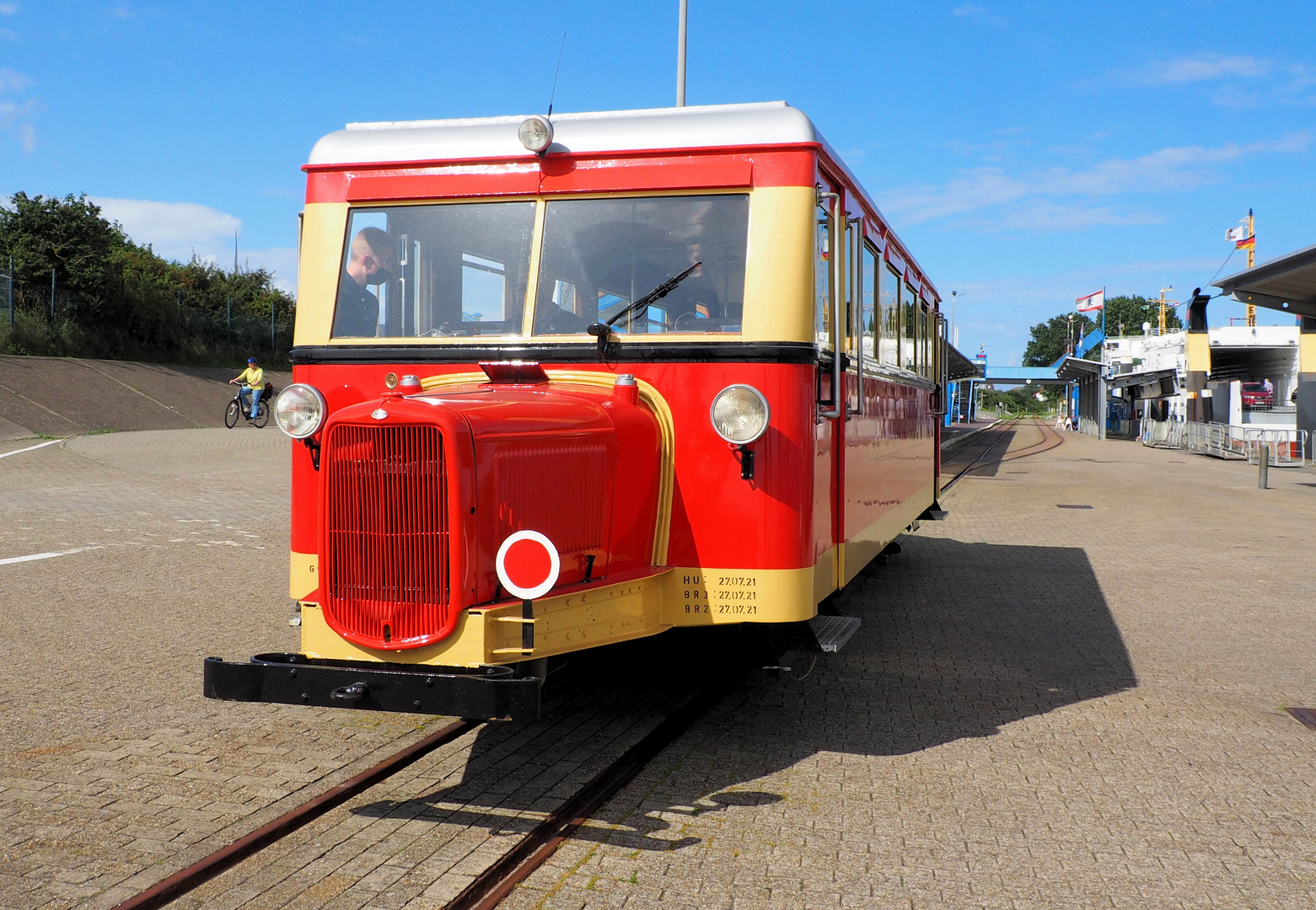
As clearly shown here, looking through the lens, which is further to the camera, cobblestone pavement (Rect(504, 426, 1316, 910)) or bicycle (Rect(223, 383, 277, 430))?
bicycle (Rect(223, 383, 277, 430))

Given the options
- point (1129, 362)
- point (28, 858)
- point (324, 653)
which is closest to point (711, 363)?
point (324, 653)

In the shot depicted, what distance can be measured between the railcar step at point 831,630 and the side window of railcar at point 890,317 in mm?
2176

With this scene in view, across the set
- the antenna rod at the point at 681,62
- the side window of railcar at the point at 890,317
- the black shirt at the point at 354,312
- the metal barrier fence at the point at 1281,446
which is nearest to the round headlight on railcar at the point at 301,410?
the black shirt at the point at 354,312

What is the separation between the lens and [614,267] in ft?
17.4

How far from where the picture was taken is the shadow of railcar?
470 cm

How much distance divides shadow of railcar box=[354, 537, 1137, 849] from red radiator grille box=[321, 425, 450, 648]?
801 millimetres

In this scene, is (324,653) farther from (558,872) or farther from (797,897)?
(797,897)

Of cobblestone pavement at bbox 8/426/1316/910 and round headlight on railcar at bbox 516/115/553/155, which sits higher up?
Answer: round headlight on railcar at bbox 516/115/553/155

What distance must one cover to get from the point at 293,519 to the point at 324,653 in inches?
53.8

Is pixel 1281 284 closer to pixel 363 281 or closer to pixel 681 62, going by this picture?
pixel 681 62

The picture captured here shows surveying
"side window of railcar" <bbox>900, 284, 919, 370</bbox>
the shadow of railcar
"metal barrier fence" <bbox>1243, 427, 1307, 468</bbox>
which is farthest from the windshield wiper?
"metal barrier fence" <bbox>1243, 427, 1307, 468</bbox>

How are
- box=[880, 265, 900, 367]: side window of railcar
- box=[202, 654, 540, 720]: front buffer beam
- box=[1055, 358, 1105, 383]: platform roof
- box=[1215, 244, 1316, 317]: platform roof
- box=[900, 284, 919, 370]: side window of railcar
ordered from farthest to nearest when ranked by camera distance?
box=[1055, 358, 1105, 383]: platform roof, box=[1215, 244, 1316, 317]: platform roof, box=[900, 284, 919, 370]: side window of railcar, box=[880, 265, 900, 367]: side window of railcar, box=[202, 654, 540, 720]: front buffer beam

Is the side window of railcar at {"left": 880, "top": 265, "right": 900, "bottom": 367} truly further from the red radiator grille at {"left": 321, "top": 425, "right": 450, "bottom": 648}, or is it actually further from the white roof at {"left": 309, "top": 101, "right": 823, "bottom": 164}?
the red radiator grille at {"left": 321, "top": 425, "right": 450, "bottom": 648}

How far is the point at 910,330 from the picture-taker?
911 cm
